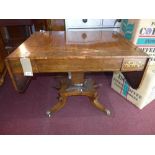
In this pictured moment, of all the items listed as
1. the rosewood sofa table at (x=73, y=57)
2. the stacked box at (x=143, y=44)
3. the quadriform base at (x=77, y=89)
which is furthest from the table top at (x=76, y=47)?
the quadriform base at (x=77, y=89)

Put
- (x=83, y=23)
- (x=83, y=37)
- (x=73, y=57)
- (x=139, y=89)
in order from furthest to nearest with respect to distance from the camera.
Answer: (x=83, y=23) → (x=139, y=89) → (x=83, y=37) → (x=73, y=57)

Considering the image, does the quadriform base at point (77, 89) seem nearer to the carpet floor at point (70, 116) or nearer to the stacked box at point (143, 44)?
the carpet floor at point (70, 116)

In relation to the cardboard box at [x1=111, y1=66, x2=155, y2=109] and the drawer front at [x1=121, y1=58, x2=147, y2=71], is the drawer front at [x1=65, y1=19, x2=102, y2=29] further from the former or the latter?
the drawer front at [x1=121, y1=58, x2=147, y2=71]

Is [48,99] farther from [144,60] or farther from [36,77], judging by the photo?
[144,60]

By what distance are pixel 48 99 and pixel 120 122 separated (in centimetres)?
78

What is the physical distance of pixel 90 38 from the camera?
4.16 ft

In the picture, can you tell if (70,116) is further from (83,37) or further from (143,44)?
(143,44)

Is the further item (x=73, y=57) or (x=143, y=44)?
(x=143, y=44)

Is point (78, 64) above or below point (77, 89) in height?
above

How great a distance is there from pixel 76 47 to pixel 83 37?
238 mm

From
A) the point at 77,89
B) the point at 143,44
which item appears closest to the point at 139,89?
the point at 143,44

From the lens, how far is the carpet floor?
135cm

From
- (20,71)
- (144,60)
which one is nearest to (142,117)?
(144,60)

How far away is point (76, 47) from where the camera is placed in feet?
3.60
